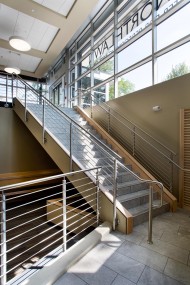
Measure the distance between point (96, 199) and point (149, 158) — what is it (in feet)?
7.05

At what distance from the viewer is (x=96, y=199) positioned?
120 inches

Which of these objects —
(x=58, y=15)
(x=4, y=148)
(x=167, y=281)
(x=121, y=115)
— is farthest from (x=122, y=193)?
(x=58, y=15)

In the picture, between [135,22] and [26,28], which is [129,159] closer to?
[135,22]

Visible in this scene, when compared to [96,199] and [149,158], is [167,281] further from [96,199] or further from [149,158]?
[149,158]

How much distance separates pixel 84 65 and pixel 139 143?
18.0 feet

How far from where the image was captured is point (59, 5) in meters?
5.50

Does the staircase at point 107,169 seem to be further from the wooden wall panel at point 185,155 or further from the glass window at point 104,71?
the glass window at point 104,71

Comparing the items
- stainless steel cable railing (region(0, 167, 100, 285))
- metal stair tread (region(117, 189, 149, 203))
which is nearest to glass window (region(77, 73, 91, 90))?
stainless steel cable railing (region(0, 167, 100, 285))

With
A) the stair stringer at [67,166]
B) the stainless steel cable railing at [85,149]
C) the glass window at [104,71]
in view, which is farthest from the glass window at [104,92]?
the stair stringer at [67,166]

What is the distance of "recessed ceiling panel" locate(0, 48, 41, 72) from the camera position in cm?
891

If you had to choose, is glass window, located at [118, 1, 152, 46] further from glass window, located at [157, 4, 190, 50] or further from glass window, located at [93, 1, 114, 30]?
glass window, located at [93, 1, 114, 30]

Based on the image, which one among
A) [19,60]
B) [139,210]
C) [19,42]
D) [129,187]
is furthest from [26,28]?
[139,210]

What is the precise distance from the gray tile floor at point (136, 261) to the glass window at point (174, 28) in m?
4.17

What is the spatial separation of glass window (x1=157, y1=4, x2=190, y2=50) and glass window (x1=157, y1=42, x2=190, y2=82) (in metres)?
0.26
